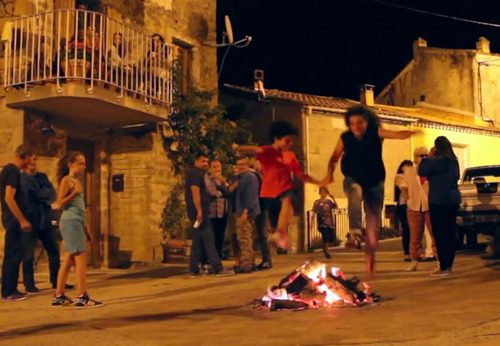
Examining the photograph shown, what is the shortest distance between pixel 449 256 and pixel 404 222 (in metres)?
2.31

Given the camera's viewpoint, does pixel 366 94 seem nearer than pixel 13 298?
No

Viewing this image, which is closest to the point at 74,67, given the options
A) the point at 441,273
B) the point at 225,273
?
the point at 225,273

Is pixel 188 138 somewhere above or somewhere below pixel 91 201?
above

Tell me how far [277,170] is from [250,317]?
1.55 meters

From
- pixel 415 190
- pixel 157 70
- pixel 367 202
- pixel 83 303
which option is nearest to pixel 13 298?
pixel 83 303

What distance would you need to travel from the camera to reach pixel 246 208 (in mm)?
11055

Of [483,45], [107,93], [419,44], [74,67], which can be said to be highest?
[419,44]

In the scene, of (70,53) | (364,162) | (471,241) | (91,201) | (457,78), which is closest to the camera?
(364,162)

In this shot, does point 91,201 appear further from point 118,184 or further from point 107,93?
point 107,93

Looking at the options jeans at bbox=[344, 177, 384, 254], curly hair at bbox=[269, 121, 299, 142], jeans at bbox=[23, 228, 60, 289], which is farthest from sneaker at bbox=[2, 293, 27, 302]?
jeans at bbox=[344, 177, 384, 254]

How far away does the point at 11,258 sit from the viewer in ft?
30.0

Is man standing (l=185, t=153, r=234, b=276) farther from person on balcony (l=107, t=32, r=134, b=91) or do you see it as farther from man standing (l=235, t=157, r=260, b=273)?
person on balcony (l=107, t=32, r=134, b=91)

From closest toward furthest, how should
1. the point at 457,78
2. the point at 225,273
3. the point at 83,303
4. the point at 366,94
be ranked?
the point at 83,303 → the point at 225,273 → the point at 366,94 → the point at 457,78

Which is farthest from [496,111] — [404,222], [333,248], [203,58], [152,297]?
[152,297]
